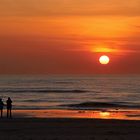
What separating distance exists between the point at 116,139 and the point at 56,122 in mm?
7985

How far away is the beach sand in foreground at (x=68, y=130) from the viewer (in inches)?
715

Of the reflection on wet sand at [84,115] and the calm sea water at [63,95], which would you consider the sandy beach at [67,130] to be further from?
the calm sea water at [63,95]

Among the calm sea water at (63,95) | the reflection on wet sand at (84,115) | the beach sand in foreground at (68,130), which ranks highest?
the calm sea water at (63,95)

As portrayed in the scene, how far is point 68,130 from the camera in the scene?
68.6ft

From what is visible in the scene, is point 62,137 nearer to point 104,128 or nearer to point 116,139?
point 116,139

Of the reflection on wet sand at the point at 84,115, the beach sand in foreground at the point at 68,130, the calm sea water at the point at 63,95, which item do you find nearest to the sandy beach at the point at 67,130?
the beach sand in foreground at the point at 68,130

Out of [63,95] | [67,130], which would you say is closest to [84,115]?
[67,130]

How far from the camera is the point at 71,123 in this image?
24344 mm

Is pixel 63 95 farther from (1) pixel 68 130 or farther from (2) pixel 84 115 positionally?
(1) pixel 68 130

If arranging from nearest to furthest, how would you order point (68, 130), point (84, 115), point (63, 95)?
point (68, 130), point (84, 115), point (63, 95)

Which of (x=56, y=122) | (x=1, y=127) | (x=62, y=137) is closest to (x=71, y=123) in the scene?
(x=56, y=122)

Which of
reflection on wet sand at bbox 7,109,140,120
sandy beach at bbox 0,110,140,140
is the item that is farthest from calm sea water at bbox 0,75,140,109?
sandy beach at bbox 0,110,140,140

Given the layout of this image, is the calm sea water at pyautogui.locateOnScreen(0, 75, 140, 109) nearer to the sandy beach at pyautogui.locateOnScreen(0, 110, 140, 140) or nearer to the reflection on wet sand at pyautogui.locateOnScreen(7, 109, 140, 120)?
the reflection on wet sand at pyautogui.locateOnScreen(7, 109, 140, 120)

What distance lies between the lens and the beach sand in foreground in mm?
18172
